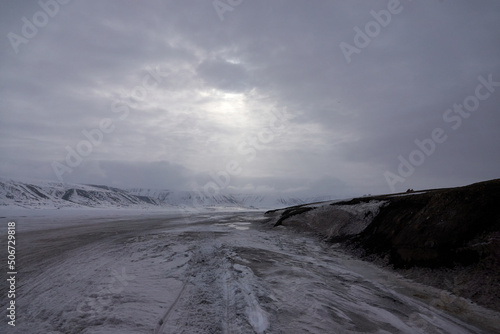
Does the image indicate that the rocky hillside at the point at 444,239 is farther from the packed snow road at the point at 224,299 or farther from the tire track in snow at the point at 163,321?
the tire track in snow at the point at 163,321

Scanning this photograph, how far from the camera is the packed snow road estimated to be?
398 cm

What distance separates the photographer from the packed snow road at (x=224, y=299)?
157 inches

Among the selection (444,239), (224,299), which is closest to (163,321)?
(224,299)

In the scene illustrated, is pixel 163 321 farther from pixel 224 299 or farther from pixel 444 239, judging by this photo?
pixel 444 239

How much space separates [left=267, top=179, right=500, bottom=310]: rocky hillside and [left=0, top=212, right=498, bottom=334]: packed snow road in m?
0.68

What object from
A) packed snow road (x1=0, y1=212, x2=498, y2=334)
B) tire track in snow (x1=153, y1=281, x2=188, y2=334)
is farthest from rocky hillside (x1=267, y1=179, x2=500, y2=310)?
tire track in snow (x1=153, y1=281, x2=188, y2=334)

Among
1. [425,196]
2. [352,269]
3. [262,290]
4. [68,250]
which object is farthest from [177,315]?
[425,196]

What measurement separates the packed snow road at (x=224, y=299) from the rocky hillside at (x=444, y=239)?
0.68m

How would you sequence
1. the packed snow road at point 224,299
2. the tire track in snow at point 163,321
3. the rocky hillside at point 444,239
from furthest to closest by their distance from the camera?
the rocky hillside at point 444,239
the packed snow road at point 224,299
the tire track in snow at point 163,321

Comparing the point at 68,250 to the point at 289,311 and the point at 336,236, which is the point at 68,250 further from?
the point at 336,236

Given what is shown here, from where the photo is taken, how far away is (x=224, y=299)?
4910 mm

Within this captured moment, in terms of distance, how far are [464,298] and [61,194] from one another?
201 meters

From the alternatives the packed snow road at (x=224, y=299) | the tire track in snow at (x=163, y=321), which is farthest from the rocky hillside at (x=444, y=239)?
the tire track in snow at (x=163, y=321)

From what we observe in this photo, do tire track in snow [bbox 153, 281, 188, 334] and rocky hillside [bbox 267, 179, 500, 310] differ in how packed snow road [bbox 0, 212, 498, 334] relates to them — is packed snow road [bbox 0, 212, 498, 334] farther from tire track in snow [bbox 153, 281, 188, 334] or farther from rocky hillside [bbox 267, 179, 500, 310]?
rocky hillside [bbox 267, 179, 500, 310]
